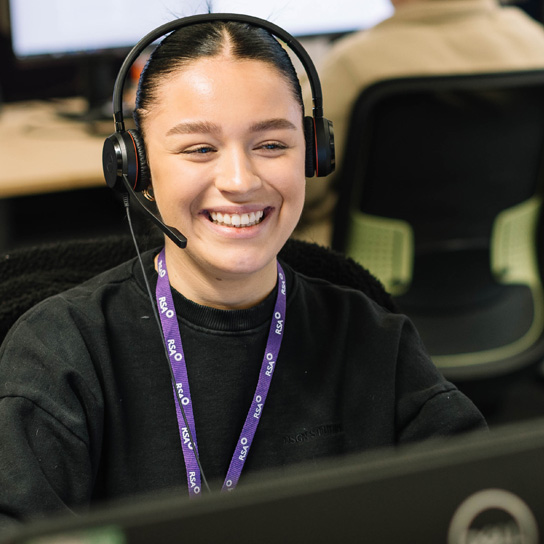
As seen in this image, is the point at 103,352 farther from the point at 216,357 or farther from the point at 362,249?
the point at 362,249

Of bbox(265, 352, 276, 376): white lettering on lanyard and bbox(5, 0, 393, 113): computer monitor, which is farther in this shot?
bbox(5, 0, 393, 113): computer monitor

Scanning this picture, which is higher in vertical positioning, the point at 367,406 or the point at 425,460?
the point at 425,460

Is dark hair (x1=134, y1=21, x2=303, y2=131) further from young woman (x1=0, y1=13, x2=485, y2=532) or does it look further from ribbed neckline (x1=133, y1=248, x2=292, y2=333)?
ribbed neckline (x1=133, y1=248, x2=292, y2=333)

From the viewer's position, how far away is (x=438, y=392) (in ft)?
2.91

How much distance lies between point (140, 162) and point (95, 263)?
0.73 ft

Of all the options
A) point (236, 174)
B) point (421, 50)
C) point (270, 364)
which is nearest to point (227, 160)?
point (236, 174)

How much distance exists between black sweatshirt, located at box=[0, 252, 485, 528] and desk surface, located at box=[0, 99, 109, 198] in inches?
39.3

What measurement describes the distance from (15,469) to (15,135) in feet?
5.34

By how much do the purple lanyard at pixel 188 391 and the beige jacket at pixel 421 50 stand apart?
0.74 meters

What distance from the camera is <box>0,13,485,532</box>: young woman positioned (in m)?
0.84

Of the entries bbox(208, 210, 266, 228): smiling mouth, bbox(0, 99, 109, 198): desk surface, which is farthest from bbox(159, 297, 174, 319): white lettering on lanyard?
bbox(0, 99, 109, 198): desk surface

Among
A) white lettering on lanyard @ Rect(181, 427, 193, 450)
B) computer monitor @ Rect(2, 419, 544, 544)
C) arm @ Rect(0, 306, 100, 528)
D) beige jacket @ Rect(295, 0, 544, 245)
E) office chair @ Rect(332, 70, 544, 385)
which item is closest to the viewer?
computer monitor @ Rect(2, 419, 544, 544)

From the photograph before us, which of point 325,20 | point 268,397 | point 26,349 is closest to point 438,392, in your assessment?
point 268,397

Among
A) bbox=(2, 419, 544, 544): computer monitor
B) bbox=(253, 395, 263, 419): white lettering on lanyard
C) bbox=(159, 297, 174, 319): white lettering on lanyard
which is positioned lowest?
bbox=(253, 395, 263, 419): white lettering on lanyard
